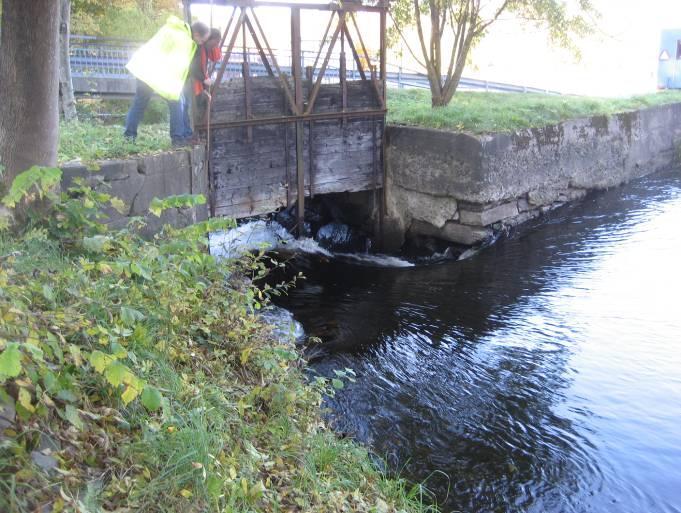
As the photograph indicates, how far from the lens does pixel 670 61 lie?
23641mm

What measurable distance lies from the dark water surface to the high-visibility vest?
315 cm

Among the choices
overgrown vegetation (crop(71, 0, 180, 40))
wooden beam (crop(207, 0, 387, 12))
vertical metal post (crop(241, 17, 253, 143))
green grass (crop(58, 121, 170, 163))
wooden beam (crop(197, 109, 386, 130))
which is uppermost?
overgrown vegetation (crop(71, 0, 180, 40))

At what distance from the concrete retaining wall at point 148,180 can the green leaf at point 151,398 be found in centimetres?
355

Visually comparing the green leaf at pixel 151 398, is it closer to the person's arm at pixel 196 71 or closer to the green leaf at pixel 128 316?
the green leaf at pixel 128 316

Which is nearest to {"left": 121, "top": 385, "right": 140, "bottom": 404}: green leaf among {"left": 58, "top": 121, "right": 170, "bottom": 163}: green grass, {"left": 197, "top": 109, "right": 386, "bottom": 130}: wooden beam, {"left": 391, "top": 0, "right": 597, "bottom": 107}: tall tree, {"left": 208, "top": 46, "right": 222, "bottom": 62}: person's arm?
{"left": 58, "top": 121, "right": 170, "bottom": 163}: green grass

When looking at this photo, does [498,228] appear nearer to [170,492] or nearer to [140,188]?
[140,188]

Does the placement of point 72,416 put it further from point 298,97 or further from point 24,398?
point 298,97

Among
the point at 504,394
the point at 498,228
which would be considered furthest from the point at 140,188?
the point at 498,228

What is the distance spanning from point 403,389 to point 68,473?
416 cm

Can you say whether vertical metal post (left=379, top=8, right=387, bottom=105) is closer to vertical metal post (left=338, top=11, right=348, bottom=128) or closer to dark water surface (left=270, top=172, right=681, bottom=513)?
vertical metal post (left=338, top=11, right=348, bottom=128)

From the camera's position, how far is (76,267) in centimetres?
491

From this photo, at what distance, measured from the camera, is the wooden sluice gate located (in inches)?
387

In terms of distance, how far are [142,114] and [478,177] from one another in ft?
17.8

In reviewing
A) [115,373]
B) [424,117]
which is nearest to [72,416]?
[115,373]
